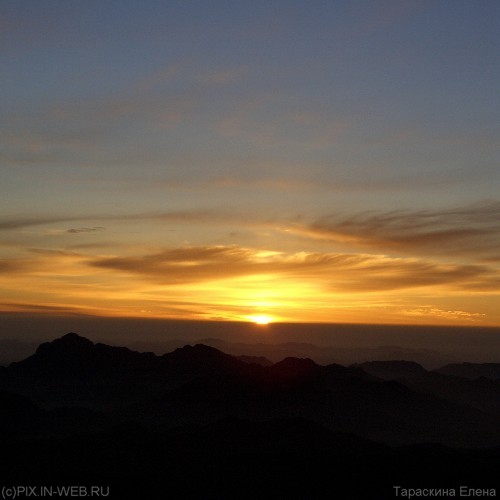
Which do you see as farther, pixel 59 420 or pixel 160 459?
pixel 59 420

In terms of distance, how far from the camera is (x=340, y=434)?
438 ft

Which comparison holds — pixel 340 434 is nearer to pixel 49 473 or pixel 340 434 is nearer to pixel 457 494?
pixel 457 494

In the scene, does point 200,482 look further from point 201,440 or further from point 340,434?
point 340,434

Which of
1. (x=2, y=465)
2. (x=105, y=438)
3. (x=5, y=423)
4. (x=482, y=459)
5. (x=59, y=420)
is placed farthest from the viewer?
(x=59, y=420)

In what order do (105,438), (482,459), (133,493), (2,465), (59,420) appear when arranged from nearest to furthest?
(133,493), (2,465), (482,459), (105,438), (59,420)

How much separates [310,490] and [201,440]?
28.2 metres

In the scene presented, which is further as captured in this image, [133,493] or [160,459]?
[160,459]

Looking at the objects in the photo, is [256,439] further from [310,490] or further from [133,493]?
[133,493]

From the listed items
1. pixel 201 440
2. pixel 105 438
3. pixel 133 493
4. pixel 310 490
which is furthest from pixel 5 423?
pixel 310 490

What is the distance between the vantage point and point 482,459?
119 meters

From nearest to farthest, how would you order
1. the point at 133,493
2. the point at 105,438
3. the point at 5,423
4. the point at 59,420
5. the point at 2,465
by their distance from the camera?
the point at 133,493 < the point at 2,465 < the point at 105,438 < the point at 5,423 < the point at 59,420

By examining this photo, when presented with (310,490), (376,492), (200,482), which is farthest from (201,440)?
(376,492)

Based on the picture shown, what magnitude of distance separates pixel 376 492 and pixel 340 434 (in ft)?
97.2

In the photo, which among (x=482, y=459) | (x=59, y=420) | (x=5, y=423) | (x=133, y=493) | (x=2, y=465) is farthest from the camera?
(x=59, y=420)
